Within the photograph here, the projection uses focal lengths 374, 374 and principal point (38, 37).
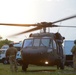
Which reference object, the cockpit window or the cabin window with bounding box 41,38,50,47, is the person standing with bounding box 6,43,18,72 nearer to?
the cockpit window

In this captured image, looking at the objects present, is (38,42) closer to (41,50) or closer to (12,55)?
(41,50)

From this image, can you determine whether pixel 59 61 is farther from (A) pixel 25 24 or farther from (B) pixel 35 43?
(A) pixel 25 24

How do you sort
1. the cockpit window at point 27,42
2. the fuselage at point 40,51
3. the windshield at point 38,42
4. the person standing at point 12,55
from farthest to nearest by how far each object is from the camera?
the cockpit window at point 27,42
the windshield at point 38,42
the fuselage at point 40,51
the person standing at point 12,55

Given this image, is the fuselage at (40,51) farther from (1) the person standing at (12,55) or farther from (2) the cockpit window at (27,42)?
(1) the person standing at (12,55)

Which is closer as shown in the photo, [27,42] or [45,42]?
[45,42]

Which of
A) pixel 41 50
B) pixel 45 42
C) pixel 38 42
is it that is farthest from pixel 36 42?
pixel 41 50

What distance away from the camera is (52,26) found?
20.3 metres

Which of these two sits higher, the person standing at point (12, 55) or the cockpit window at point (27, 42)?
the cockpit window at point (27, 42)

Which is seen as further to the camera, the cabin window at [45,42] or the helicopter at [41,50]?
the cabin window at [45,42]

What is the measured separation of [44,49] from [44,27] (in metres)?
1.70

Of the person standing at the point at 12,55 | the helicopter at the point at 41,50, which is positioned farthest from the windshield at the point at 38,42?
the person standing at the point at 12,55

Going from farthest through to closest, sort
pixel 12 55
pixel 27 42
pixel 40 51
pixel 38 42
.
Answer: pixel 27 42 → pixel 38 42 → pixel 40 51 → pixel 12 55

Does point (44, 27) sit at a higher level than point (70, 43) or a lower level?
higher

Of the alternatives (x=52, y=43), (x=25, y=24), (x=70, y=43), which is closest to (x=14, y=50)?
(x=25, y=24)
